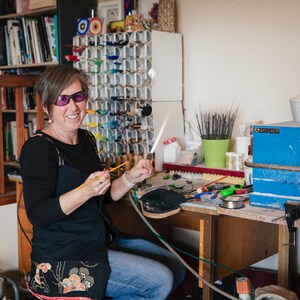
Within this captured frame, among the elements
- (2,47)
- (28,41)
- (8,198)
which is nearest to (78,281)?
(8,198)

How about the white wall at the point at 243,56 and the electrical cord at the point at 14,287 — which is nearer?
the electrical cord at the point at 14,287

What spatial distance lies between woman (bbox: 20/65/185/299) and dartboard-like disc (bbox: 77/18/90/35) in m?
1.11

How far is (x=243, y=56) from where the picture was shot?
9.57 feet

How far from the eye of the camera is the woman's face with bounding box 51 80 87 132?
2.10 meters

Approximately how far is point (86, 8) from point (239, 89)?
46.5 inches

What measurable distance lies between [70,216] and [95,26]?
150 centimetres

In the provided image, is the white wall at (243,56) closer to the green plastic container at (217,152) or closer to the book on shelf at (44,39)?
the green plastic container at (217,152)

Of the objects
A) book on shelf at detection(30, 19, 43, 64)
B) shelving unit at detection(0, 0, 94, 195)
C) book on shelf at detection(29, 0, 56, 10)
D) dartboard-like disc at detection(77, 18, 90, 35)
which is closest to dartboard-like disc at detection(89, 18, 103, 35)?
dartboard-like disc at detection(77, 18, 90, 35)

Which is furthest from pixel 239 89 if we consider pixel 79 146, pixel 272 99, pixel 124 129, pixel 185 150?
pixel 79 146

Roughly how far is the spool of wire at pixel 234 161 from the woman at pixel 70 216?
2.35 ft

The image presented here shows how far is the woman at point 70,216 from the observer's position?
194 cm

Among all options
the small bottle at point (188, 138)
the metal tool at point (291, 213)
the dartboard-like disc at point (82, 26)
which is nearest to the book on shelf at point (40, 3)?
the dartboard-like disc at point (82, 26)

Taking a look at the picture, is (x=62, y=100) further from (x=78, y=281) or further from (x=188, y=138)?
(x=188, y=138)

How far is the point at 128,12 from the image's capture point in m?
3.21
